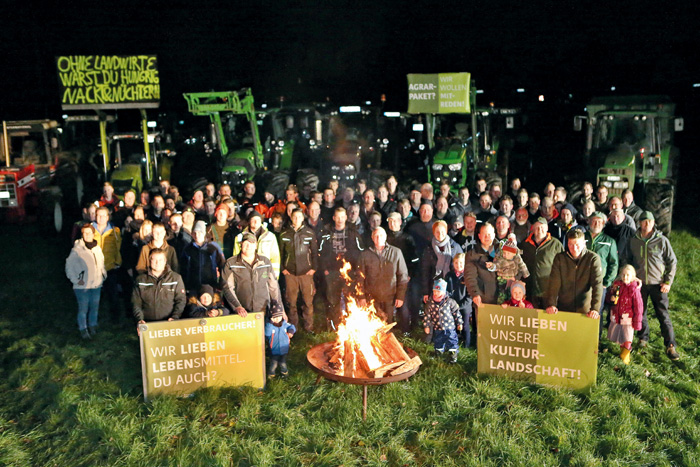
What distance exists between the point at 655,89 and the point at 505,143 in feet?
45.2

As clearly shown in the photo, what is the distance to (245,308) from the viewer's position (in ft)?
23.5

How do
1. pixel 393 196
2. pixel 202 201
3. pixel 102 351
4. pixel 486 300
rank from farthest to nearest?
pixel 393 196, pixel 202 201, pixel 102 351, pixel 486 300

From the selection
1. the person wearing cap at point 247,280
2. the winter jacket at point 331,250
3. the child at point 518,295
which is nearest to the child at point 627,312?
the child at point 518,295

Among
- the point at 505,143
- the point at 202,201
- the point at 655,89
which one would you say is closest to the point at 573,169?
Answer: the point at 505,143

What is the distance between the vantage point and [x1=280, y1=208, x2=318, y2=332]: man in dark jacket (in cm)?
845

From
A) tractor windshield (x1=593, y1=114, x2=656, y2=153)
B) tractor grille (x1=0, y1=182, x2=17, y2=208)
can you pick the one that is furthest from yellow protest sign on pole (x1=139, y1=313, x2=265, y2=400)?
tractor windshield (x1=593, y1=114, x2=656, y2=153)

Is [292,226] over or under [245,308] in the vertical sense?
over

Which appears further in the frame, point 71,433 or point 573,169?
point 573,169

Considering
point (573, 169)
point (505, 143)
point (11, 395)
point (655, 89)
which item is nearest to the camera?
point (11, 395)

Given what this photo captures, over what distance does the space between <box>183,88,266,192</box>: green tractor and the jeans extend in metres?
7.51

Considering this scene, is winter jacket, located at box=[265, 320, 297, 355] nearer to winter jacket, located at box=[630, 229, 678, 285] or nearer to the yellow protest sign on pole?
the yellow protest sign on pole

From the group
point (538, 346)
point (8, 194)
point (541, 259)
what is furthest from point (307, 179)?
point (538, 346)

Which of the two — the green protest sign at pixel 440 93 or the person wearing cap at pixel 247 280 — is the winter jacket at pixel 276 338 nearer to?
the person wearing cap at pixel 247 280

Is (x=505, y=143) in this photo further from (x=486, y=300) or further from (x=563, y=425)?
(x=563, y=425)
